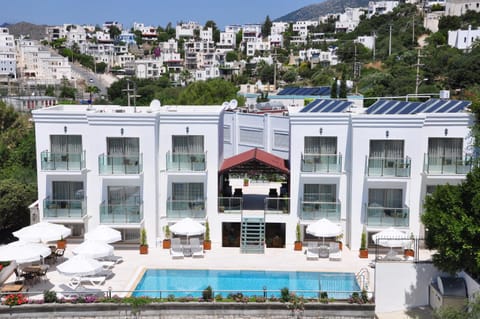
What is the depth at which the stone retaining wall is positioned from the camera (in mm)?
21359

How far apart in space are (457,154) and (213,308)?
15.0 meters

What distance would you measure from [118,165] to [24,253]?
6770mm

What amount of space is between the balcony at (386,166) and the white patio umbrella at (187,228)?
8869mm

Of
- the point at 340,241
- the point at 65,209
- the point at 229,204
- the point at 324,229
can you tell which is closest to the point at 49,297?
the point at 65,209

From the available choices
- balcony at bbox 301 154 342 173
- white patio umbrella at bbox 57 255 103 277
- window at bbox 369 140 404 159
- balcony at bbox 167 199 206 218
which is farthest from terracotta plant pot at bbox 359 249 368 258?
white patio umbrella at bbox 57 255 103 277

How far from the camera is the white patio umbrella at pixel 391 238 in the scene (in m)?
25.9

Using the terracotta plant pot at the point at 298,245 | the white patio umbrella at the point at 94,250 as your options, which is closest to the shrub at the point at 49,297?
the white patio umbrella at the point at 94,250

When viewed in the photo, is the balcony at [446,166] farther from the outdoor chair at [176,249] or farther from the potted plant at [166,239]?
the potted plant at [166,239]

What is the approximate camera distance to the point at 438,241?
20422 millimetres

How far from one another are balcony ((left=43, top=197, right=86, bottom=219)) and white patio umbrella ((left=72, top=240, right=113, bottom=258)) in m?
3.57

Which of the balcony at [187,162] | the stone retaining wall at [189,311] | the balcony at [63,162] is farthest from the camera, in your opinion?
the balcony at [187,162]

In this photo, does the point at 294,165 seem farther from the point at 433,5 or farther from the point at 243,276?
the point at 433,5

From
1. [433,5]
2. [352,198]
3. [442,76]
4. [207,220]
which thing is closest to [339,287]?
[352,198]

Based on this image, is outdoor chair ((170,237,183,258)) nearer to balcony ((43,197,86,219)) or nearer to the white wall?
balcony ((43,197,86,219))
